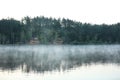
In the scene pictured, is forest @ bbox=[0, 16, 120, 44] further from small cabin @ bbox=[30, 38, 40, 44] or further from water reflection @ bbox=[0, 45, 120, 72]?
water reflection @ bbox=[0, 45, 120, 72]

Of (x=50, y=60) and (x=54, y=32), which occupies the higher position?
(x=54, y=32)

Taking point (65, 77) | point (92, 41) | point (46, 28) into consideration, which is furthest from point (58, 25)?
point (65, 77)

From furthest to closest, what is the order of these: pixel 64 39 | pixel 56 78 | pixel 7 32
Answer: pixel 64 39 → pixel 7 32 → pixel 56 78

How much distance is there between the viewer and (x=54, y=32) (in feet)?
244

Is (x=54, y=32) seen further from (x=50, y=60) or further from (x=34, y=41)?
(x=50, y=60)

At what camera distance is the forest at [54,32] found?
230 feet

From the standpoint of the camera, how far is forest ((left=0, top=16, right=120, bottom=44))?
70.0m

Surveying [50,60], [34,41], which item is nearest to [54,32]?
[34,41]

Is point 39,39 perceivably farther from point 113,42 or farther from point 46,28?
point 113,42

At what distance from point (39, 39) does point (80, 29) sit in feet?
28.3

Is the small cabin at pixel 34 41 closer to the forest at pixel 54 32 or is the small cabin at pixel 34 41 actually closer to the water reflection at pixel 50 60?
the forest at pixel 54 32

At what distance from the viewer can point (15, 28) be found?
7031cm

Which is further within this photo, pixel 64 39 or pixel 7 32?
pixel 64 39

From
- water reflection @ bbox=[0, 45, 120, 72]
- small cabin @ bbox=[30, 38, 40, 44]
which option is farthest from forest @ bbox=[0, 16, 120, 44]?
water reflection @ bbox=[0, 45, 120, 72]
